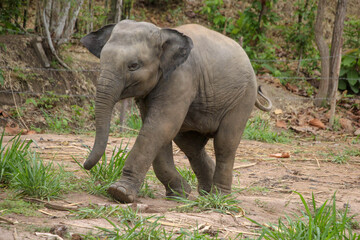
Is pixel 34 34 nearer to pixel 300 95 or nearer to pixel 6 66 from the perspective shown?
pixel 6 66

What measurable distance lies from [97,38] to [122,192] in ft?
5.53

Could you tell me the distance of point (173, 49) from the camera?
16.5ft

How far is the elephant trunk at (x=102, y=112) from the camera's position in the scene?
458 cm

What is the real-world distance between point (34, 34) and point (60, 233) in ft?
29.8

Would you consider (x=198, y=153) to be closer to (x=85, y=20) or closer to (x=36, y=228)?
(x=36, y=228)

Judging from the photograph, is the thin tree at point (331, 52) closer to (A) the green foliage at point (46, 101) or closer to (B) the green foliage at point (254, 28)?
(B) the green foliage at point (254, 28)

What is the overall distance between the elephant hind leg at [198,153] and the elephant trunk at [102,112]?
157 centimetres

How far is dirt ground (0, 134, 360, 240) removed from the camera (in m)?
4.02

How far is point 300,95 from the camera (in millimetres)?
14852

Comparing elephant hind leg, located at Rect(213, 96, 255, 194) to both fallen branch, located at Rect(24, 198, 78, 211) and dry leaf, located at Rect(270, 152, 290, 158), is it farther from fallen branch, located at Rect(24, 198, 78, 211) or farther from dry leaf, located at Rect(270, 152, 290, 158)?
dry leaf, located at Rect(270, 152, 290, 158)

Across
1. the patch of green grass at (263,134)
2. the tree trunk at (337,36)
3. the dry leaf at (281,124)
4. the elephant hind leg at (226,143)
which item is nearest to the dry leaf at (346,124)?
the tree trunk at (337,36)

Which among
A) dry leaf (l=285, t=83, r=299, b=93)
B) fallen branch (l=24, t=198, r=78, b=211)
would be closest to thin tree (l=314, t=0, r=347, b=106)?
dry leaf (l=285, t=83, r=299, b=93)

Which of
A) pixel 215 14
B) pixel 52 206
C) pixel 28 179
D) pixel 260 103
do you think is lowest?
pixel 52 206

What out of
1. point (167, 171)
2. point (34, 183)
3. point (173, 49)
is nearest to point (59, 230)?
point (34, 183)
